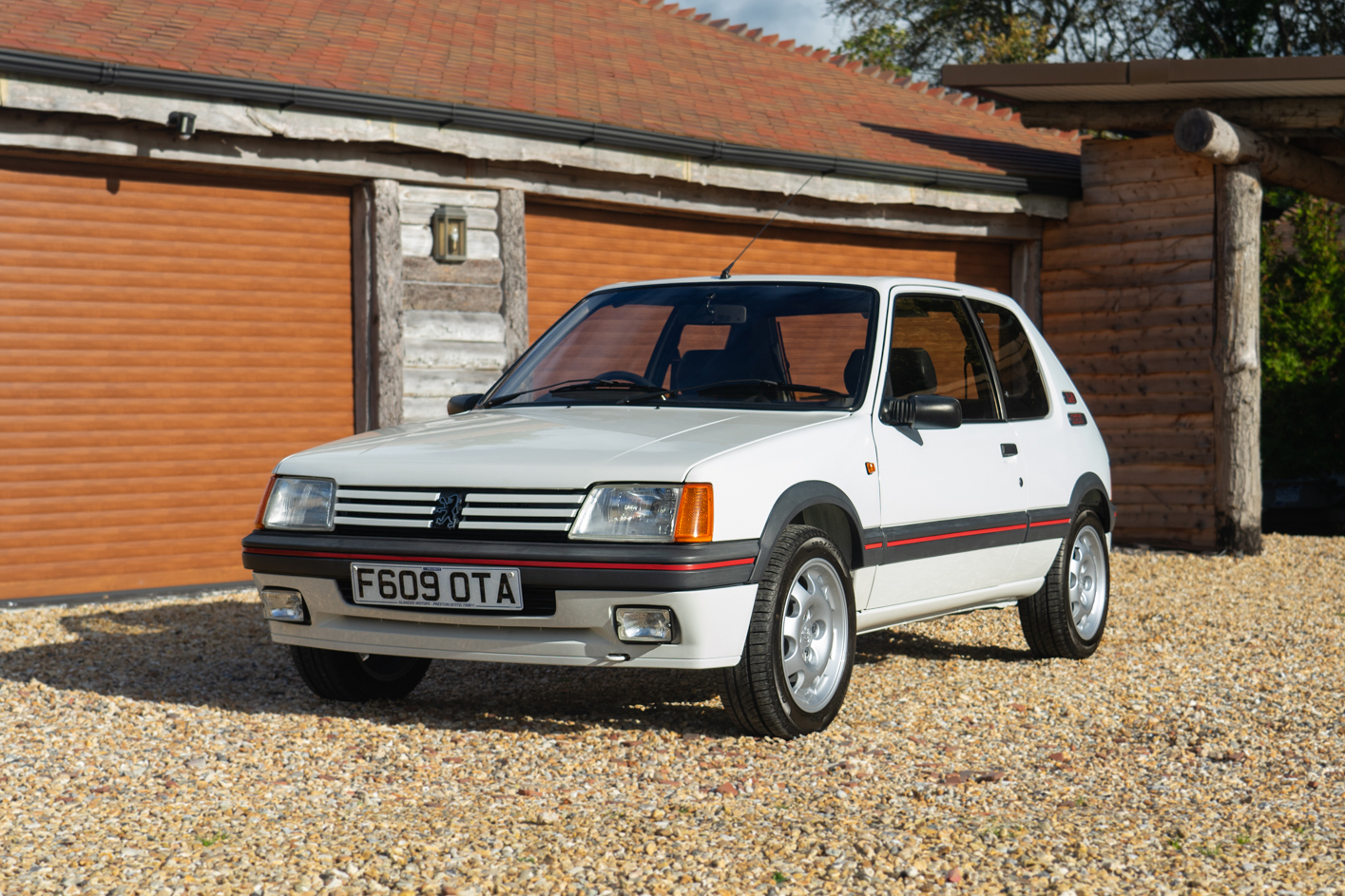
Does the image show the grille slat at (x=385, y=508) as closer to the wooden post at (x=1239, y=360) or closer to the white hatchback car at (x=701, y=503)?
the white hatchback car at (x=701, y=503)

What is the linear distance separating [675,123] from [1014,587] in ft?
18.8

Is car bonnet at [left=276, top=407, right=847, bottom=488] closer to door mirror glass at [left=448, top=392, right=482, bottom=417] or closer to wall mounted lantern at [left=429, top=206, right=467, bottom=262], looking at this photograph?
door mirror glass at [left=448, top=392, right=482, bottom=417]

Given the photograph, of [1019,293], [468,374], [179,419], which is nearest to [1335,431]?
[1019,293]

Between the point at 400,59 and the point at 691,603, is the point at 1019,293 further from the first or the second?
the point at 691,603

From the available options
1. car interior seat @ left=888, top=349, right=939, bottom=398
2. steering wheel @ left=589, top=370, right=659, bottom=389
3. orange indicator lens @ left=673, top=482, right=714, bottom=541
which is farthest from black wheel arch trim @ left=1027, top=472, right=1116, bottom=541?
orange indicator lens @ left=673, top=482, right=714, bottom=541

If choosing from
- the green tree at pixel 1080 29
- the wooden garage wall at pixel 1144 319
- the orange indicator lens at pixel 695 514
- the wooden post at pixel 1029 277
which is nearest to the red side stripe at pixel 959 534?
the orange indicator lens at pixel 695 514

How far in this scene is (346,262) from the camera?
9.43 meters

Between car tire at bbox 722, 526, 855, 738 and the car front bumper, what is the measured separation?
0.35 ft

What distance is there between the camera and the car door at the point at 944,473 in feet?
17.4

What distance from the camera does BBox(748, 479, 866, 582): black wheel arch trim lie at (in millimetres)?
4535

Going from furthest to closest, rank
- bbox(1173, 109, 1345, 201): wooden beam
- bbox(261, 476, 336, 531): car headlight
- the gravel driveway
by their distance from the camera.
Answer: bbox(1173, 109, 1345, 201): wooden beam
bbox(261, 476, 336, 531): car headlight
the gravel driveway

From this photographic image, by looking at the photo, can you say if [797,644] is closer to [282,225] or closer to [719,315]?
[719,315]

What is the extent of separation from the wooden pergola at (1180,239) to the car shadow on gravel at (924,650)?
5.31 m

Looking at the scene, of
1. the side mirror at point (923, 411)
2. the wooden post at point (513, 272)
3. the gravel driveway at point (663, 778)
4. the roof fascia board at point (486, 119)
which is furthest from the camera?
the wooden post at point (513, 272)
